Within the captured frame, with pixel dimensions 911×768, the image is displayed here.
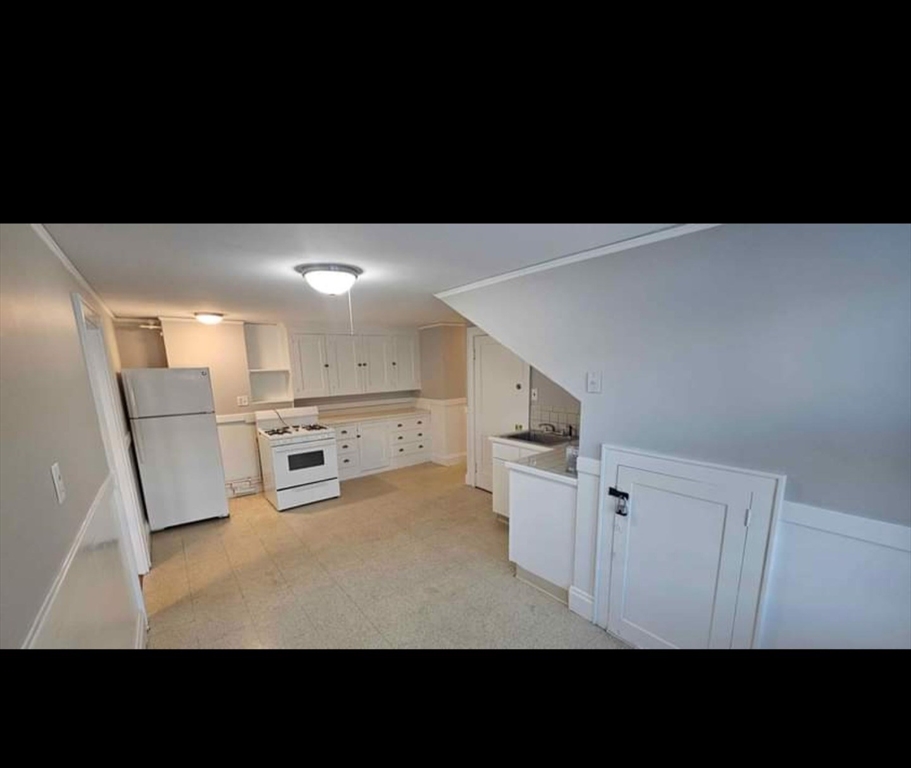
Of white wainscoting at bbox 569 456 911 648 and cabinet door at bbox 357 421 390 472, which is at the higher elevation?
white wainscoting at bbox 569 456 911 648

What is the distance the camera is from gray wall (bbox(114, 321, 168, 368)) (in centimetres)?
363

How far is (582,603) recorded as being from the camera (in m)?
2.06

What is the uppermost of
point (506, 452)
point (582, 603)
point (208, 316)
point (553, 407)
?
point (208, 316)

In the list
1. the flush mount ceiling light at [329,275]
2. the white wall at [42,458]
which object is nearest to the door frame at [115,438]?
the white wall at [42,458]

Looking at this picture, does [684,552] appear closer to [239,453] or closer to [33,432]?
[33,432]

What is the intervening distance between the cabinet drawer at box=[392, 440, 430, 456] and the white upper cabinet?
843mm

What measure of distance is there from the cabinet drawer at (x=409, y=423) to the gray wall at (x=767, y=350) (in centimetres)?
341

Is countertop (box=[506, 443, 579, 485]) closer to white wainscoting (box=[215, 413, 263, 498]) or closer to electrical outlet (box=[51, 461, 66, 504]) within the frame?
electrical outlet (box=[51, 461, 66, 504])

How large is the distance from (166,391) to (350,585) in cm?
243

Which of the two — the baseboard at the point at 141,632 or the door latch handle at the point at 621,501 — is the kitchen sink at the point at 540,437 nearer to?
the door latch handle at the point at 621,501

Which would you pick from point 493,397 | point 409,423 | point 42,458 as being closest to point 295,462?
point 409,423

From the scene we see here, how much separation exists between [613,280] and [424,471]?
12.2 feet

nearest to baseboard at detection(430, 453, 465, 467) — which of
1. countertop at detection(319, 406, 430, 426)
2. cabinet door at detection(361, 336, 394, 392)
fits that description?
countertop at detection(319, 406, 430, 426)
